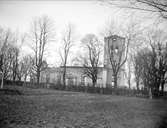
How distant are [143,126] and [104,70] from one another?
39.8m

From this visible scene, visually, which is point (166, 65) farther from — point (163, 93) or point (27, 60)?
point (27, 60)

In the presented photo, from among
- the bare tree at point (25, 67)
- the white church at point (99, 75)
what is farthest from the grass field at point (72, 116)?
the bare tree at point (25, 67)

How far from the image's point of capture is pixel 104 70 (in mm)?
44750

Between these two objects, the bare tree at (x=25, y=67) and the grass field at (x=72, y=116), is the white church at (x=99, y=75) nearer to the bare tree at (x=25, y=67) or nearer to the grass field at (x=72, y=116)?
the bare tree at (x=25, y=67)

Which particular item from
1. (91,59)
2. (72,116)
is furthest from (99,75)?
(72,116)

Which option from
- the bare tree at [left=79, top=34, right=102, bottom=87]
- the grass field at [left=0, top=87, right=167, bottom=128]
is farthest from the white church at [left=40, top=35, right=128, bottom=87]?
the grass field at [left=0, top=87, right=167, bottom=128]

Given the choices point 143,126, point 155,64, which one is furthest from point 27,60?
point 143,126

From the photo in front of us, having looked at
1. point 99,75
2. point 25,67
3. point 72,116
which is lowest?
point 72,116

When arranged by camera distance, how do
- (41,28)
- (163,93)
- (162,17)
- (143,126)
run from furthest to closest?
(41,28) → (163,93) → (143,126) → (162,17)

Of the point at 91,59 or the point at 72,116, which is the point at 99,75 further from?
the point at 72,116

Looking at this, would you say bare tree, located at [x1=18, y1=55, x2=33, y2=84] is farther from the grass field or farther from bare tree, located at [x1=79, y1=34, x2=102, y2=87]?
the grass field

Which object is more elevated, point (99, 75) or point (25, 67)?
point (25, 67)

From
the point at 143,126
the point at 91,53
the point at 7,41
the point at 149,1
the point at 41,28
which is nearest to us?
the point at 149,1

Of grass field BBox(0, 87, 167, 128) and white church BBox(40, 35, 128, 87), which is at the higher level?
white church BBox(40, 35, 128, 87)
